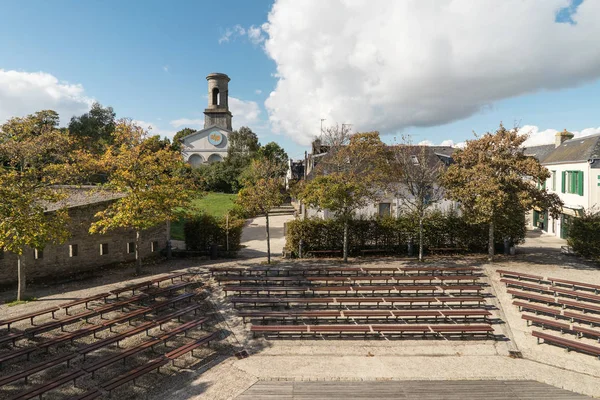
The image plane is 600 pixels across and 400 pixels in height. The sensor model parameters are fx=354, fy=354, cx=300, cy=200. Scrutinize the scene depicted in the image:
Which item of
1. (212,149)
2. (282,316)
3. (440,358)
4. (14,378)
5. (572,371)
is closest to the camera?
(14,378)

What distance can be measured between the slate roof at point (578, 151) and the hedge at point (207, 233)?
24.3m

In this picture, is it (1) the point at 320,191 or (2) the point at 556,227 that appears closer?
(1) the point at 320,191

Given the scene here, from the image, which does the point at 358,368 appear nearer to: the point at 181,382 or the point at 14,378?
the point at 181,382

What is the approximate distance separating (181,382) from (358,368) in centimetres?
513

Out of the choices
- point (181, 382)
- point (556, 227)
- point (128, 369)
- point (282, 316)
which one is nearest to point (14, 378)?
point (128, 369)

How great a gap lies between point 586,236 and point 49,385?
25859 mm

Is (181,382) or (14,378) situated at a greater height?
(14,378)

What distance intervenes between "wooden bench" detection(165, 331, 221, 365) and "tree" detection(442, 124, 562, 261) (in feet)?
46.9

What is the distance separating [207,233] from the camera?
70.1 ft

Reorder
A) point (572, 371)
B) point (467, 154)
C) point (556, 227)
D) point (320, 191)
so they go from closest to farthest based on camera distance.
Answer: point (572, 371)
point (320, 191)
point (467, 154)
point (556, 227)

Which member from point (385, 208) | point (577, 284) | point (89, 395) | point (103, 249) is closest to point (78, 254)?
point (103, 249)

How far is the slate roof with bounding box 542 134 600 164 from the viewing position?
2445cm

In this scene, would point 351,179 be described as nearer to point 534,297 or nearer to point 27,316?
point 534,297

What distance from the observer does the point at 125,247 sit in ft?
64.8
